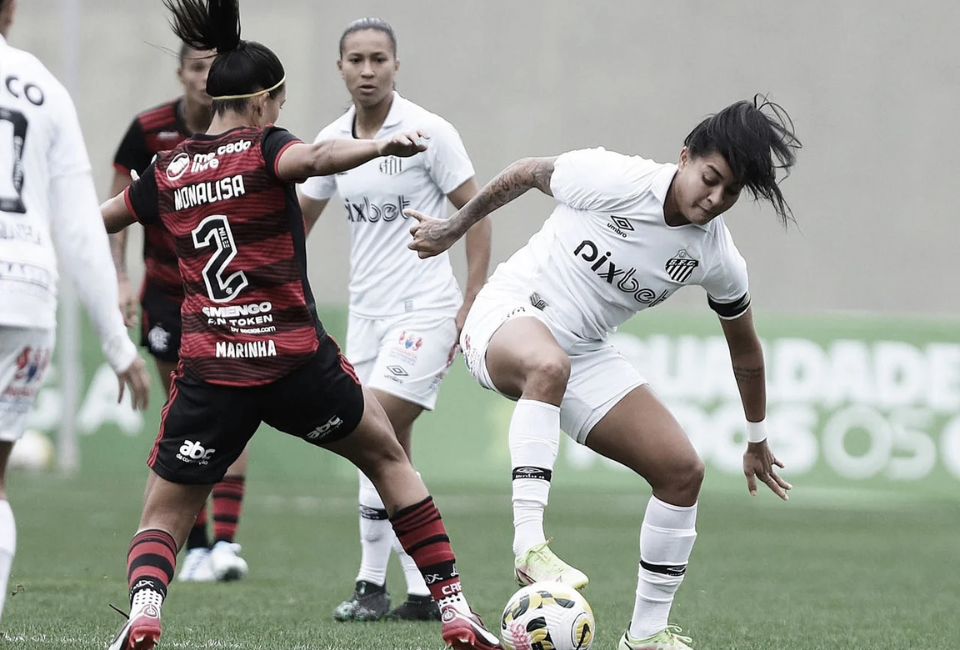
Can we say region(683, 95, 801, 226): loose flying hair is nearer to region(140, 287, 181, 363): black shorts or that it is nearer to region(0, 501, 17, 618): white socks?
region(0, 501, 17, 618): white socks

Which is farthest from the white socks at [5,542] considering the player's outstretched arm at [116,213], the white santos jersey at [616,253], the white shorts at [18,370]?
the white santos jersey at [616,253]

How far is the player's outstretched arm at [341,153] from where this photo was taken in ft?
14.4

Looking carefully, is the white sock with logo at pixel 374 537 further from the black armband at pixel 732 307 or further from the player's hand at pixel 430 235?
the black armband at pixel 732 307

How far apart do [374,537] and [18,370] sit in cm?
278

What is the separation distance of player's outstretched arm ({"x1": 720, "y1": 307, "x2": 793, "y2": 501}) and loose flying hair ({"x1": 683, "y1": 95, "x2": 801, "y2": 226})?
0.67 m

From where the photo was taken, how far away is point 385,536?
6.59 meters

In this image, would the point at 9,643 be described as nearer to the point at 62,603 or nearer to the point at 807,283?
the point at 62,603

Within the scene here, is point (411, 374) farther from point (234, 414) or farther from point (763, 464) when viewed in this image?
point (234, 414)

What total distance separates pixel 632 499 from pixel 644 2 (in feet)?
29.5

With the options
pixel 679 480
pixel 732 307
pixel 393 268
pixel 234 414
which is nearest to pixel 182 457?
pixel 234 414

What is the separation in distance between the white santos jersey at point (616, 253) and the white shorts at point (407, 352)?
1.19 meters

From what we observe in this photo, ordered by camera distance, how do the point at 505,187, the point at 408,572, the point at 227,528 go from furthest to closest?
1. the point at 227,528
2. the point at 408,572
3. the point at 505,187

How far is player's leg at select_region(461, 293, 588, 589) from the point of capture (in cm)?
478

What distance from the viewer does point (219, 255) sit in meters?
4.70
